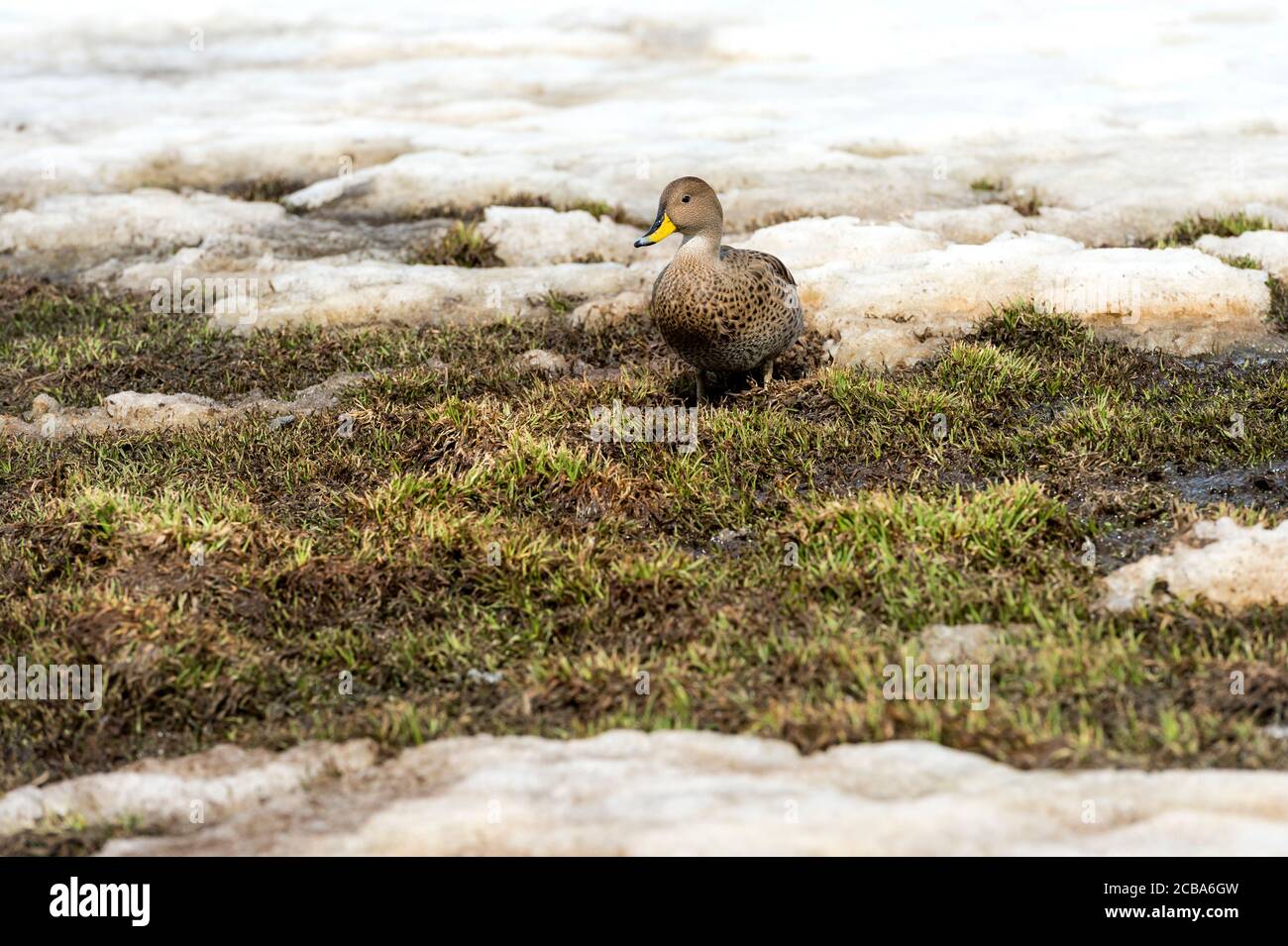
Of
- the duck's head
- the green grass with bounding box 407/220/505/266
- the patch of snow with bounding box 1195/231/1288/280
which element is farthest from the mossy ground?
the green grass with bounding box 407/220/505/266

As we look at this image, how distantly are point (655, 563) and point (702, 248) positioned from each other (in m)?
2.89

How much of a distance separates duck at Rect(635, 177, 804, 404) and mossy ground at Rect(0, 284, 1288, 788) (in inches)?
14.6

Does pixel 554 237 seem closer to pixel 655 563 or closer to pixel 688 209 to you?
pixel 688 209

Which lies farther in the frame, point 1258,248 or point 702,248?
point 1258,248

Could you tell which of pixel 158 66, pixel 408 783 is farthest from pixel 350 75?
pixel 408 783

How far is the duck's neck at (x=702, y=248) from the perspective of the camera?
28.9 feet

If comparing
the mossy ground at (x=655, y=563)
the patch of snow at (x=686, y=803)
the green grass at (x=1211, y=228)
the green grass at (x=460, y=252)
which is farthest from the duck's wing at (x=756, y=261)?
the patch of snow at (x=686, y=803)

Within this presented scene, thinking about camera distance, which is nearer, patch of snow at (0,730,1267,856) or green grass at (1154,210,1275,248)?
patch of snow at (0,730,1267,856)

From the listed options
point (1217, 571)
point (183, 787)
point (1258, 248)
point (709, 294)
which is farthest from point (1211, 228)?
point (183, 787)

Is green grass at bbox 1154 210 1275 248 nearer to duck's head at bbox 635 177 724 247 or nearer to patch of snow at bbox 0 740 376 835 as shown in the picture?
duck's head at bbox 635 177 724 247

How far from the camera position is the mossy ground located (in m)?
5.59

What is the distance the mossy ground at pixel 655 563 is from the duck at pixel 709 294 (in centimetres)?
37

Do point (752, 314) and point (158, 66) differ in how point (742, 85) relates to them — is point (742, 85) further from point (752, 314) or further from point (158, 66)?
point (752, 314)

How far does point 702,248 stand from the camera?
887cm
